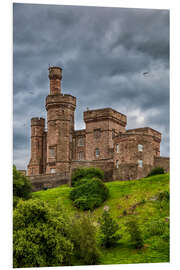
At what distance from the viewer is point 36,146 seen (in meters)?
48.5

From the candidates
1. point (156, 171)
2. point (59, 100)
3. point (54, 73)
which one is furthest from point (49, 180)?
point (54, 73)

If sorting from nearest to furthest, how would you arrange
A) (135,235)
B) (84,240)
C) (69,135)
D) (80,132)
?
(84,240)
(135,235)
(69,135)
(80,132)

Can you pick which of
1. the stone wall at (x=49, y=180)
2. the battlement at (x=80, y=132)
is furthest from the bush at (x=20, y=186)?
the battlement at (x=80, y=132)

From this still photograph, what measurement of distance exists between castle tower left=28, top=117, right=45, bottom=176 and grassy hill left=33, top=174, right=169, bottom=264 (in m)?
11.3

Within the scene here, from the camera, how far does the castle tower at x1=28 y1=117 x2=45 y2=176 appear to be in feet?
157

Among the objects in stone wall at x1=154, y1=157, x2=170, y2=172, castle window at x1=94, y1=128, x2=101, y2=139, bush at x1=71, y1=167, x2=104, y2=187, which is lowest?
bush at x1=71, y1=167, x2=104, y2=187

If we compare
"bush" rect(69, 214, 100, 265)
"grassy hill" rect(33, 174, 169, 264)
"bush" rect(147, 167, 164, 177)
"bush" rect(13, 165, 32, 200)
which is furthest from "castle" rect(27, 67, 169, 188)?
"bush" rect(69, 214, 100, 265)

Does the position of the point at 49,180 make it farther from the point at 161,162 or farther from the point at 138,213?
the point at 138,213

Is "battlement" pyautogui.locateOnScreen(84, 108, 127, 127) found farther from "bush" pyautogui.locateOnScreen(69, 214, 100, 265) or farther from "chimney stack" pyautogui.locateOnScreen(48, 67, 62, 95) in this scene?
"bush" pyautogui.locateOnScreen(69, 214, 100, 265)

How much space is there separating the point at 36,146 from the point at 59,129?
511cm

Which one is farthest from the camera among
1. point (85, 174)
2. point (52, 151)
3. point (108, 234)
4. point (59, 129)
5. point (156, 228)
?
point (59, 129)
